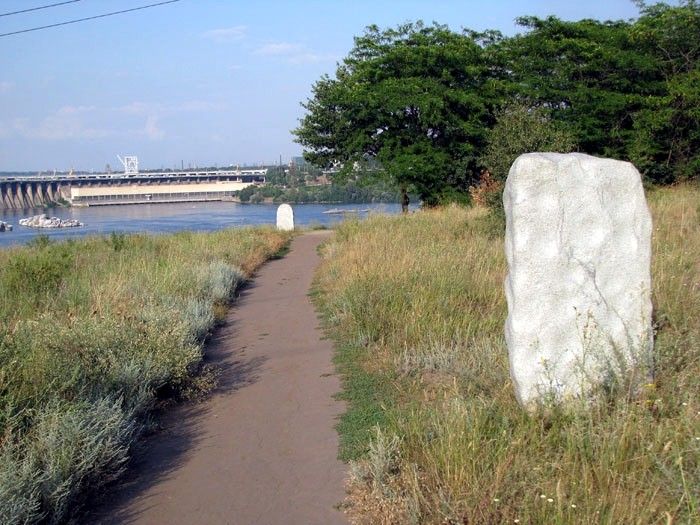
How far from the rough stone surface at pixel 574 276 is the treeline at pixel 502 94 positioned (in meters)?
18.2

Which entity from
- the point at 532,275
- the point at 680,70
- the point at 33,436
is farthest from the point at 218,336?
the point at 680,70

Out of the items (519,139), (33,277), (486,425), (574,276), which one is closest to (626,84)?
(519,139)

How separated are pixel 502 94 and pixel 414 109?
11.4 ft

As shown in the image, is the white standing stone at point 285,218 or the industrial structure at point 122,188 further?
the industrial structure at point 122,188

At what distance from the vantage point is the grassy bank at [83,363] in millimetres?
4164

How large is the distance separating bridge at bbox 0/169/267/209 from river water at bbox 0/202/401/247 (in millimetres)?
486

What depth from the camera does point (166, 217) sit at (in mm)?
26391

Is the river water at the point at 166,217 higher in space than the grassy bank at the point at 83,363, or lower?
higher

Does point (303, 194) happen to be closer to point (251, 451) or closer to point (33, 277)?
point (33, 277)

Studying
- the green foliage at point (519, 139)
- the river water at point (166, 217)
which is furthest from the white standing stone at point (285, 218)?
the green foliage at point (519, 139)

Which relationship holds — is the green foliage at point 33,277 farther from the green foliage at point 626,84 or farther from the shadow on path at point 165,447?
the green foliage at point 626,84

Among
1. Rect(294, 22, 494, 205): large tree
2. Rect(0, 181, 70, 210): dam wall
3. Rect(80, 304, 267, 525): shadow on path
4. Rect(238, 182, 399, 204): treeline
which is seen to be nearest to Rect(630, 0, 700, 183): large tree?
Rect(294, 22, 494, 205): large tree

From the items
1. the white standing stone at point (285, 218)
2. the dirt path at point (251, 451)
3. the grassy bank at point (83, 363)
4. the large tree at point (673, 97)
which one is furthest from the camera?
the white standing stone at point (285, 218)

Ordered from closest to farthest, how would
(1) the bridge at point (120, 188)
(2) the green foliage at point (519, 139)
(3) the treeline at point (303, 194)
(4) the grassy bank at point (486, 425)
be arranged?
(4) the grassy bank at point (486, 425)
(2) the green foliage at point (519, 139)
(1) the bridge at point (120, 188)
(3) the treeline at point (303, 194)
